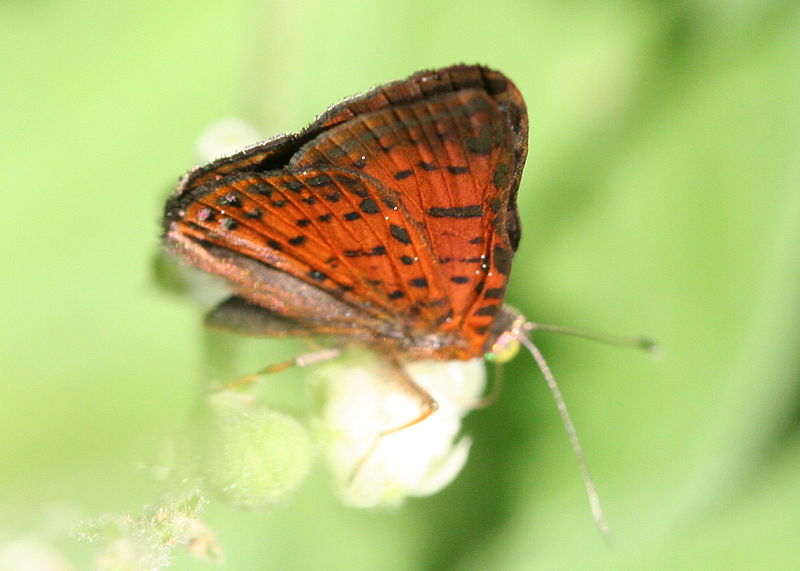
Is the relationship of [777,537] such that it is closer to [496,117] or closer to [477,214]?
[477,214]

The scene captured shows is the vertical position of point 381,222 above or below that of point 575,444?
above

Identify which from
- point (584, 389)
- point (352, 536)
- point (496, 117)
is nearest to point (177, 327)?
point (352, 536)

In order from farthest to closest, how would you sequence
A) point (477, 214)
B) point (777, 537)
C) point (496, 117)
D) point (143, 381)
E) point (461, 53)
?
point (461, 53) → point (143, 381) → point (777, 537) → point (477, 214) → point (496, 117)

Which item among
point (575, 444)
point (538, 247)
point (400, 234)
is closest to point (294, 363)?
point (400, 234)

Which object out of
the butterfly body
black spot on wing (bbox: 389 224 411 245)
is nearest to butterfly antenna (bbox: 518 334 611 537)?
the butterfly body

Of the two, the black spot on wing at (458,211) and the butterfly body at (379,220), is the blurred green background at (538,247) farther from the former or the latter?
the black spot on wing at (458,211)

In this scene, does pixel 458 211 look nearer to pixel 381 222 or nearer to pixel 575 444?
pixel 381 222

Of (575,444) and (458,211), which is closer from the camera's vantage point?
(458,211)

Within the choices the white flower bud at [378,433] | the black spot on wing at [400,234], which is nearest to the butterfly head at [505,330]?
the white flower bud at [378,433]
